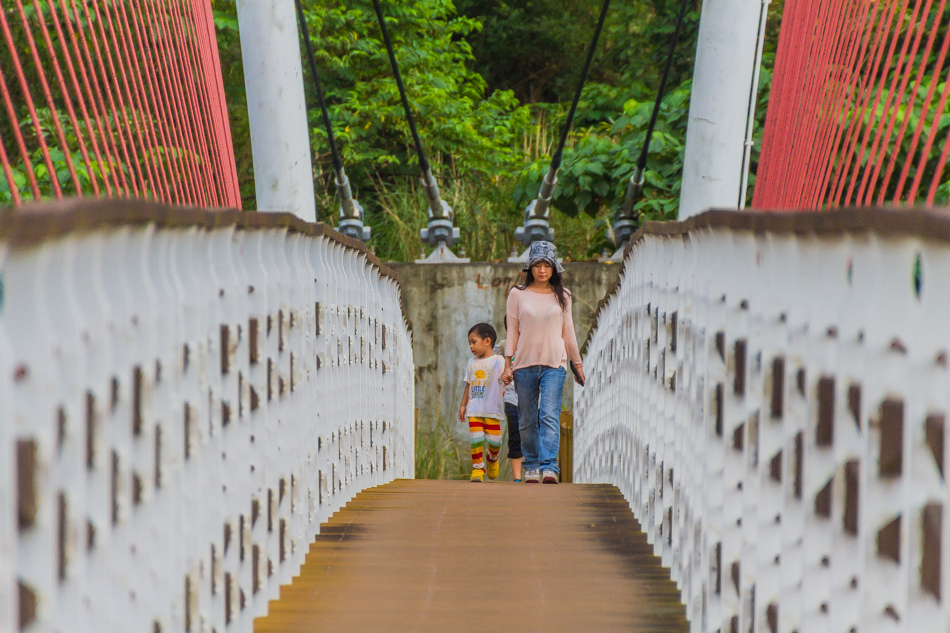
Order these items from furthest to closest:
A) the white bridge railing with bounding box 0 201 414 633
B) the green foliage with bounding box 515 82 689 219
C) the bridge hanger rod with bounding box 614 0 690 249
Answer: the green foliage with bounding box 515 82 689 219, the bridge hanger rod with bounding box 614 0 690 249, the white bridge railing with bounding box 0 201 414 633

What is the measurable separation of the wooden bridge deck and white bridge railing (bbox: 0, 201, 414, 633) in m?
0.16

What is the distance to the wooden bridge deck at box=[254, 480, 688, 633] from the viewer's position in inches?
113

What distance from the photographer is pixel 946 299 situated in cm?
144

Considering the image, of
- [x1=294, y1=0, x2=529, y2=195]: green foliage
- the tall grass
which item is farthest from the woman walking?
[x1=294, y1=0, x2=529, y2=195]: green foliage

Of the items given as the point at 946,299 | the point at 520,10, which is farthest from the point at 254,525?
the point at 520,10

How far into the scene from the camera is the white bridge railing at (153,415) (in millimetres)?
1370

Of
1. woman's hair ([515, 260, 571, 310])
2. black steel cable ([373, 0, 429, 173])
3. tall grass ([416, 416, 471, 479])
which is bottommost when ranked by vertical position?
tall grass ([416, 416, 471, 479])

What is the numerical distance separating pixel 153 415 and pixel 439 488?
371 centimetres

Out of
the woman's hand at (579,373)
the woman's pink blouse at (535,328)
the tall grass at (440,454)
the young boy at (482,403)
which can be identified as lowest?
the tall grass at (440,454)

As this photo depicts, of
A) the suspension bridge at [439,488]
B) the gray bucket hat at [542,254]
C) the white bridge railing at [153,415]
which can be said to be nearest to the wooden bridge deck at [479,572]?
the suspension bridge at [439,488]

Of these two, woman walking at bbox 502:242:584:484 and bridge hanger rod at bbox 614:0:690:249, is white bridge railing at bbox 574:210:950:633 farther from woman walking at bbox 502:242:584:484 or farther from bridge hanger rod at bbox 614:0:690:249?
bridge hanger rod at bbox 614:0:690:249

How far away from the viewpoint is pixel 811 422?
6.02ft

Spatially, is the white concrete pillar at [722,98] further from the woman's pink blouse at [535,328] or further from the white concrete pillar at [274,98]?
the white concrete pillar at [274,98]

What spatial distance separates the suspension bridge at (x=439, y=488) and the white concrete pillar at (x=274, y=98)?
1.59m
